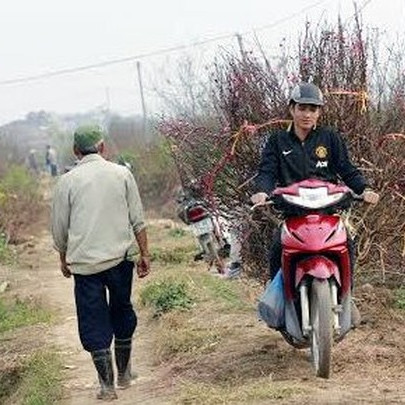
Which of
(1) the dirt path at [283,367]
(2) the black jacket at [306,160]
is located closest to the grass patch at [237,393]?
(1) the dirt path at [283,367]

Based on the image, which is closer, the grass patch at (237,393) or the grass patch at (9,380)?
the grass patch at (237,393)

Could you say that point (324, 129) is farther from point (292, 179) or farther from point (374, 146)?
point (374, 146)

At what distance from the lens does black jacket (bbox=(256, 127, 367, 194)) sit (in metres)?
6.13

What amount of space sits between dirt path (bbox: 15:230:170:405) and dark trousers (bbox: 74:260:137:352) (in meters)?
0.41

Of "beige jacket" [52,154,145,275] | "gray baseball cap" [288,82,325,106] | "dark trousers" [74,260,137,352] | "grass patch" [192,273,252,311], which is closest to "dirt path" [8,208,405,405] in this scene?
"dark trousers" [74,260,137,352]

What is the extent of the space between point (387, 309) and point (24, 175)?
19609 mm

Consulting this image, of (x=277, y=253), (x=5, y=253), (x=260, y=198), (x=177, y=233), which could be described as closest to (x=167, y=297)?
(x=277, y=253)

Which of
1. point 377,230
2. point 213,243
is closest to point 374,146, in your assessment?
point 377,230

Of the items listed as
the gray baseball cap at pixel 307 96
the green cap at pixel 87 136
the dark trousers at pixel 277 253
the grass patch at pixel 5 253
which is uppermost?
the gray baseball cap at pixel 307 96

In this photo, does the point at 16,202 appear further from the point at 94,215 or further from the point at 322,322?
the point at 322,322

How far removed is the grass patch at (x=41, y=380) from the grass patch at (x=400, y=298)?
273cm

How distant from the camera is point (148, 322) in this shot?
931cm

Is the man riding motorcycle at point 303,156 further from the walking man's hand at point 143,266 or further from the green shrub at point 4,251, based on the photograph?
the green shrub at point 4,251

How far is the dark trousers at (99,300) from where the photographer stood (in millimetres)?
6348
